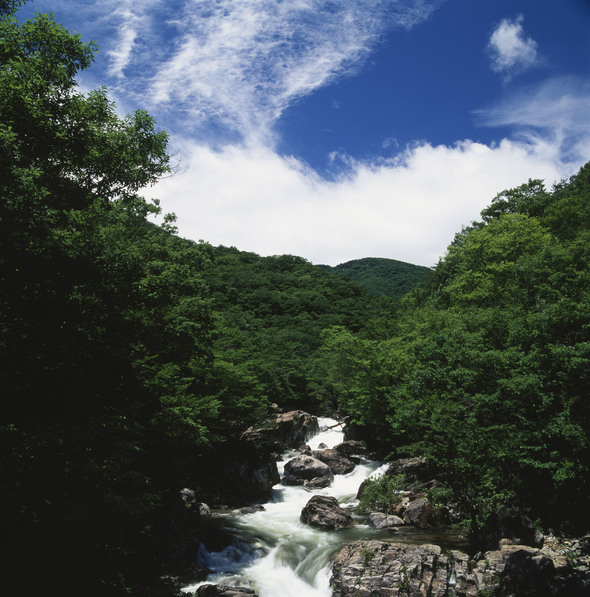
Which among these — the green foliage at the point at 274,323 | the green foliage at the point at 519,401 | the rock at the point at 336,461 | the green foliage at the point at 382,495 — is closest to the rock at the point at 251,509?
the green foliage at the point at 274,323

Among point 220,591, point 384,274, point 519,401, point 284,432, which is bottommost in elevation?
point 220,591

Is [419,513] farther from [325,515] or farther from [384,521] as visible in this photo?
[325,515]

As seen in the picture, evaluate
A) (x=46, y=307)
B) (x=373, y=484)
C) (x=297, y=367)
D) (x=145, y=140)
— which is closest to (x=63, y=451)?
(x=46, y=307)

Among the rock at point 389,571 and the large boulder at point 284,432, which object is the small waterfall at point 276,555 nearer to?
the rock at point 389,571

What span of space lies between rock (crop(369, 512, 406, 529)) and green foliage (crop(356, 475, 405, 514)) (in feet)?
3.40

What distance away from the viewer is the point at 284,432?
3341cm

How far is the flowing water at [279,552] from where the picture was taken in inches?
543

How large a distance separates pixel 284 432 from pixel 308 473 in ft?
24.0

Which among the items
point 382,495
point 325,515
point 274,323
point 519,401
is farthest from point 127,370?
point 274,323

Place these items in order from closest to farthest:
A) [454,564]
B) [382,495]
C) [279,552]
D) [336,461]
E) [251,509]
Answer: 1. [454,564]
2. [279,552]
3. [382,495]
4. [251,509]
5. [336,461]

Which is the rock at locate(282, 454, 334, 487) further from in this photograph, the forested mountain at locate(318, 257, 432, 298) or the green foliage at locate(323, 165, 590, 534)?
the forested mountain at locate(318, 257, 432, 298)

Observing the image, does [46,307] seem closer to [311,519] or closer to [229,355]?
[311,519]

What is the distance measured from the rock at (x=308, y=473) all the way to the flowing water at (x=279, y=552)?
423 cm

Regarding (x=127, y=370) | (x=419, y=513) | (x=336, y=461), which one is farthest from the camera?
(x=336, y=461)
